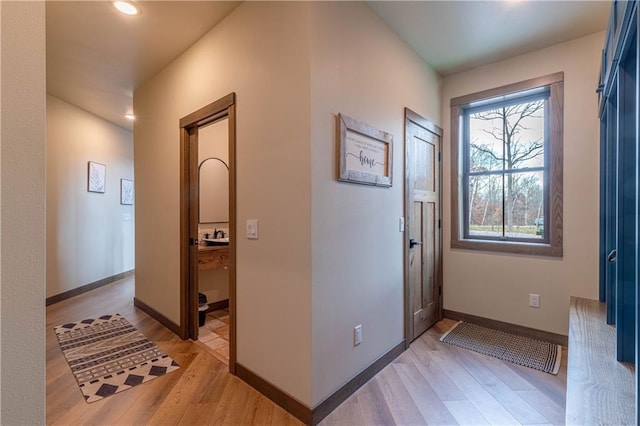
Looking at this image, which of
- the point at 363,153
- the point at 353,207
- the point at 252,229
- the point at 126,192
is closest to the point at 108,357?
the point at 252,229

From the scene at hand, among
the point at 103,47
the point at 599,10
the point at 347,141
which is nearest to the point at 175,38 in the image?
the point at 103,47

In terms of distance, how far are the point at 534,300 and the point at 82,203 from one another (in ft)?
18.5

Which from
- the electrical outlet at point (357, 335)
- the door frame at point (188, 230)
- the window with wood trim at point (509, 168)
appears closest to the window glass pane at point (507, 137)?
the window with wood trim at point (509, 168)

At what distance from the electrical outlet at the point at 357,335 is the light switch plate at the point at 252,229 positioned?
91cm

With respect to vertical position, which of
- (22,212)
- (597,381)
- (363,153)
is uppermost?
(363,153)

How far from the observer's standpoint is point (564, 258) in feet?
8.46

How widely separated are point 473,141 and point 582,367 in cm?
238

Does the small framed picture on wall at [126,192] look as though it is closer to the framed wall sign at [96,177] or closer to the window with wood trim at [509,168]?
the framed wall sign at [96,177]

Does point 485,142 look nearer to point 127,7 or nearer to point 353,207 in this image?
point 353,207

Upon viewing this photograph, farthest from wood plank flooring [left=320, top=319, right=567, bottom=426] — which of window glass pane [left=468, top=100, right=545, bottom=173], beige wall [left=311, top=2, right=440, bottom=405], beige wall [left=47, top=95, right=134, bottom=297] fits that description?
beige wall [left=47, top=95, right=134, bottom=297]

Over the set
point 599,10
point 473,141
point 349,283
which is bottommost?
point 349,283

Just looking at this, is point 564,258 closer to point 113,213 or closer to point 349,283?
point 349,283

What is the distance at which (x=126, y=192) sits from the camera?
5.09m

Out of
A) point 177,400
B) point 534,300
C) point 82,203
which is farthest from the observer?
point 82,203
